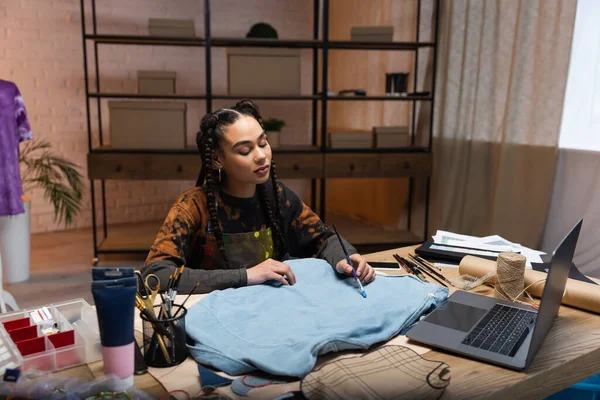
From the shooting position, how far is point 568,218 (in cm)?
264

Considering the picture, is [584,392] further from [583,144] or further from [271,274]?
[583,144]

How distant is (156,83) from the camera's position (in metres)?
3.32

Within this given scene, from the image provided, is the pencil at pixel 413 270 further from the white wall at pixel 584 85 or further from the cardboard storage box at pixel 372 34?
the cardboard storage box at pixel 372 34

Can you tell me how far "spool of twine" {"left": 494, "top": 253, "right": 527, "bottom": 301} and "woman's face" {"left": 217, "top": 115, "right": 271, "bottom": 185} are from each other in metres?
0.64

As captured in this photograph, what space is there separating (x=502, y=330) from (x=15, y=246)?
115 inches

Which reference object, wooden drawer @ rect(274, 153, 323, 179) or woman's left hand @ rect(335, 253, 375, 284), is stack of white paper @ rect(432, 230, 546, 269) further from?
wooden drawer @ rect(274, 153, 323, 179)

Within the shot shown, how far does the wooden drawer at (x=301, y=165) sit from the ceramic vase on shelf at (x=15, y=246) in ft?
5.08

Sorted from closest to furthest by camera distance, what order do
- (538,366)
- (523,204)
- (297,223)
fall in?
(538,366), (297,223), (523,204)

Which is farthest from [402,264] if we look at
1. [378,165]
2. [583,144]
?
[378,165]

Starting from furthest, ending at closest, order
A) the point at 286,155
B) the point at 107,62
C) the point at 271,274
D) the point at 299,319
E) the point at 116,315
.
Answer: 1. the point at 107,62
2. the point at 286,155
3. the point at 271,274
4. the point at 299,319
5. the point at 116,315

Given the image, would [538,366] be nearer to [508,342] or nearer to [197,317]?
[508,342]

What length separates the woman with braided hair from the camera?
1.39 m

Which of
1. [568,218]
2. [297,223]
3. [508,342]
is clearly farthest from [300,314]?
[568,218]

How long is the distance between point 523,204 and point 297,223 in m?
1.71
